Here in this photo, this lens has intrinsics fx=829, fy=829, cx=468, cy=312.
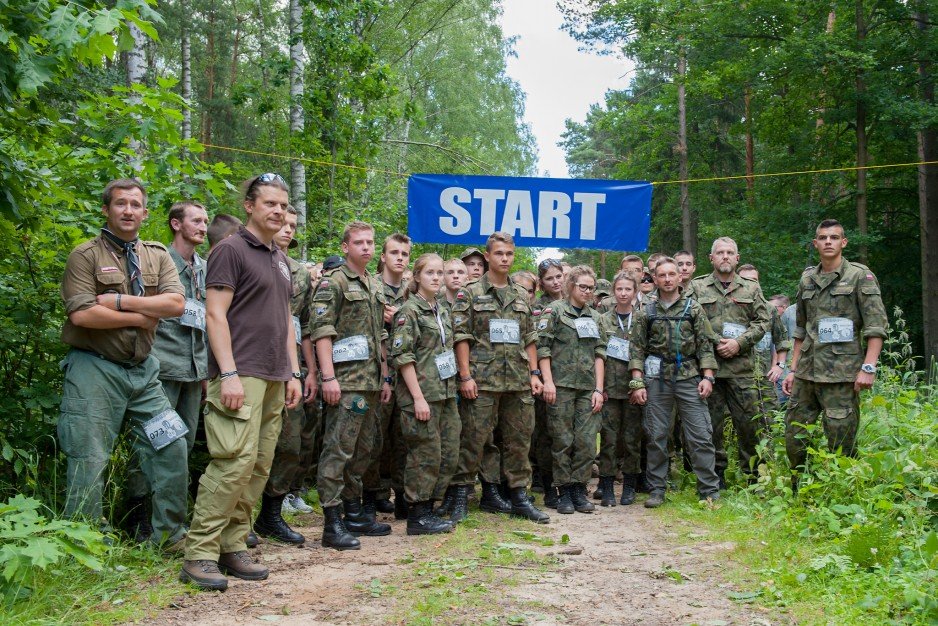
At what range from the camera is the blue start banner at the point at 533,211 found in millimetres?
9164

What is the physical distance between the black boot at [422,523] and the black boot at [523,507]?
76 centimetres

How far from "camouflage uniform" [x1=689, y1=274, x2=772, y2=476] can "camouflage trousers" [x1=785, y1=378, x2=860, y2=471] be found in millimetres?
899

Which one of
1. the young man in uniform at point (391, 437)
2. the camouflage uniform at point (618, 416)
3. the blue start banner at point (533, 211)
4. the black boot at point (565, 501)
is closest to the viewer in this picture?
the young man in uniform at point (391, 437)

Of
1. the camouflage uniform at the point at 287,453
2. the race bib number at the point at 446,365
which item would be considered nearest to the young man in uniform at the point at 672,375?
the race bib number at the point at 446,365

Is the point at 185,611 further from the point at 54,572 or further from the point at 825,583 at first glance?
the point at 825,583

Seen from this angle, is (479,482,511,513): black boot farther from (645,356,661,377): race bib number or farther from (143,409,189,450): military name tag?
(143,409,189,450): military name tag

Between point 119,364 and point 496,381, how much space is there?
9.15 ft

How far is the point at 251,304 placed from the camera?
14.1 feet

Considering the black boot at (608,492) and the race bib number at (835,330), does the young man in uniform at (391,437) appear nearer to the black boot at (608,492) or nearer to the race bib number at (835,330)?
the black boot at (608,492)

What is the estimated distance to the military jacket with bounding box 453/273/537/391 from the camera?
248 inches

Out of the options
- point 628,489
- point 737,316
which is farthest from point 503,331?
point 737,316

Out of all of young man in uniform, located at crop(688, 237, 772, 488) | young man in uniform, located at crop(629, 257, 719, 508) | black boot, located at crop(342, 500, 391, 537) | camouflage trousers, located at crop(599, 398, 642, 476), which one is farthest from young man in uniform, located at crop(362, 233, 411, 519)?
young man in uniform, located at crop(688, 237, 772, 488)

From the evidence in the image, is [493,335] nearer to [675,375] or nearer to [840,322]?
[675,375]

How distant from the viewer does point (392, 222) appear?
1659 cm
